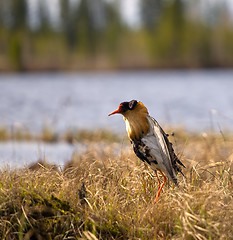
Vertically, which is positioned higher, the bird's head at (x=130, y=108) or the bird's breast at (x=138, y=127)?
the bird's head at (x=130, y=108)

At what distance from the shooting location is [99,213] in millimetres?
3176

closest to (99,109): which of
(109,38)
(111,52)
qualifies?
(111,52)

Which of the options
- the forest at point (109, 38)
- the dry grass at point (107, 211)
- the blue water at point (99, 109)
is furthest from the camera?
the forest at point (109, 38)

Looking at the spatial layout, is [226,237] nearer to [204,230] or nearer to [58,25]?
[204,230]

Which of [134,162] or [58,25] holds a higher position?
[58,25]

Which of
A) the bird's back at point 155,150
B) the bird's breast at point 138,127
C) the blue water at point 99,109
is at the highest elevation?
the bird's breast at point 138,127

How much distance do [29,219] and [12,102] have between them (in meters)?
15.9

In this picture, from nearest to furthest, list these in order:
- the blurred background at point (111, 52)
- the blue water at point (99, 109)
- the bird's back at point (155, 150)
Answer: the bird's back at point (155, 150)
the blue water at point (99, 109)
the blurred background at point (111, 52)

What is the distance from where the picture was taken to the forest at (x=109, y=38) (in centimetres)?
3997

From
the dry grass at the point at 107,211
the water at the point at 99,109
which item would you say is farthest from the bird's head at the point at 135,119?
the water at the point at 99,109

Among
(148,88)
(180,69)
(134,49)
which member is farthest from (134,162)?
(134,49)

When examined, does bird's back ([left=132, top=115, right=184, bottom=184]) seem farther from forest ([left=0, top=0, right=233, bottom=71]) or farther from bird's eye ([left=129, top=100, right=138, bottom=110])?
forest ([left=0, top=0, right=233, bottom=71])

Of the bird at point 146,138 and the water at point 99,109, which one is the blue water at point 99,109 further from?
the bird at point 146,138

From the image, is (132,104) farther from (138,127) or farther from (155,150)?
(155,150)
